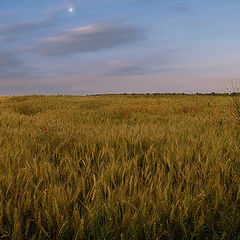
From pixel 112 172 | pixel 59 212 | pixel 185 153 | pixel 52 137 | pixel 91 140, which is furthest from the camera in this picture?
pixel 52 137

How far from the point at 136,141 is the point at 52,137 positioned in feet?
4.21

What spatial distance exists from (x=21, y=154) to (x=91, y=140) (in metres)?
0.88

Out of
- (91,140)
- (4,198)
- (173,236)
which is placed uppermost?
(91,140)

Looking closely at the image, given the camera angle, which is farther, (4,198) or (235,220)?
(4,198)

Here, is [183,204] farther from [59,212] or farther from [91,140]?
[91,140]

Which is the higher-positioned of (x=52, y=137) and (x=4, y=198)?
(x=52, y=137)

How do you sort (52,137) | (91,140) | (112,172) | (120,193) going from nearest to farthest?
1. (120,193)
2. (112,172)
3. (91,140)
4. (52,137)

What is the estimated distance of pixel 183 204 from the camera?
1.28 m

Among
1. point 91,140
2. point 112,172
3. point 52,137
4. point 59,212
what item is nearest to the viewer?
point 59,212

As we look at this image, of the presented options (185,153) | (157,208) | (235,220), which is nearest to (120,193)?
(157,208)

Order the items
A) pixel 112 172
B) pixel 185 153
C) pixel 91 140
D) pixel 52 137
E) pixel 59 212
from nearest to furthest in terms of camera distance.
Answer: pixel 59 212 → pixel 112 172 → pixel 185 153 → pixel 91 140 → pixel 52 137

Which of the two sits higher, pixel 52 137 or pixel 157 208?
pixel 52 137

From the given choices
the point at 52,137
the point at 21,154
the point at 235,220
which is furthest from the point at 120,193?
the point at 52,137

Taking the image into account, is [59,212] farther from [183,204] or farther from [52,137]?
[52,137]
